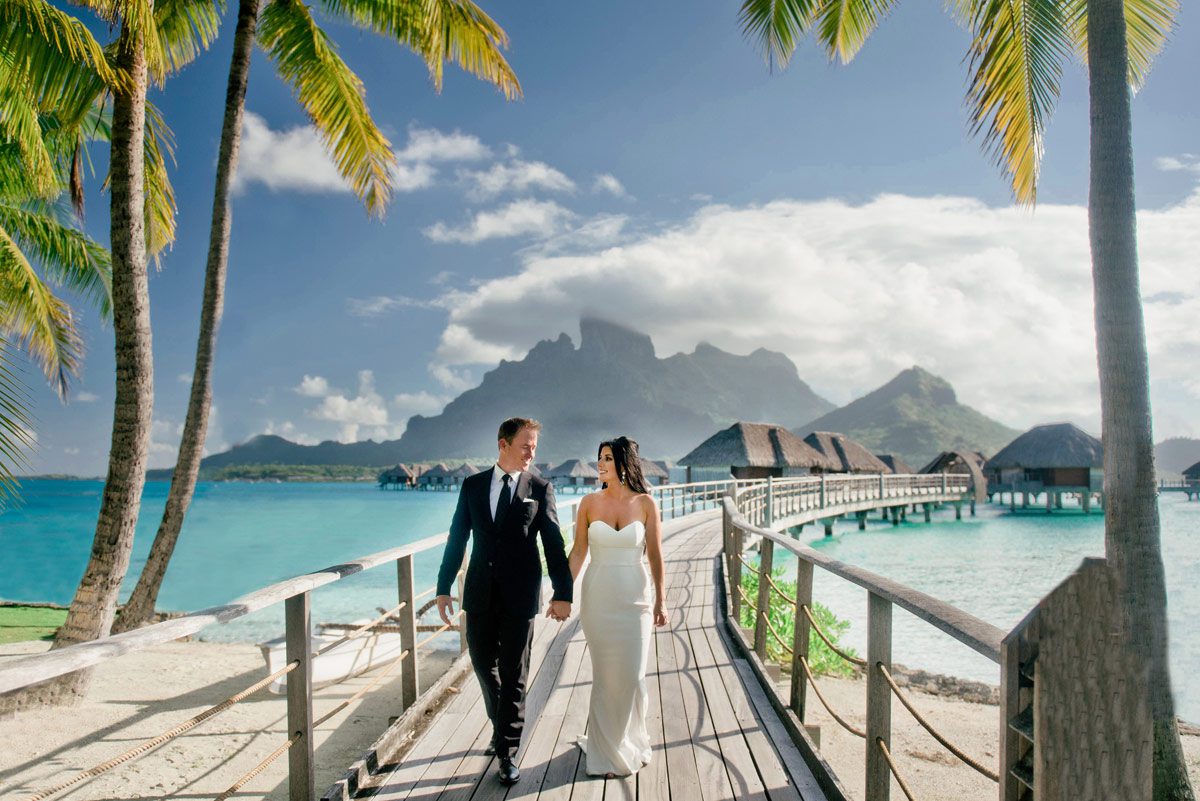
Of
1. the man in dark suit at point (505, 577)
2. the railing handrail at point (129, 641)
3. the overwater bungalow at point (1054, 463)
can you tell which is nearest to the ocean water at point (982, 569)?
the overwater bungalow at point (1054, 463)

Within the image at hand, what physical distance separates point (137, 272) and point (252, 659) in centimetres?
666

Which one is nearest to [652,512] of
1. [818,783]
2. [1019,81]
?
[818,783]

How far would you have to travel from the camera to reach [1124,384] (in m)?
4.91

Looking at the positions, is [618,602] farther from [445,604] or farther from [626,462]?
[445,604]

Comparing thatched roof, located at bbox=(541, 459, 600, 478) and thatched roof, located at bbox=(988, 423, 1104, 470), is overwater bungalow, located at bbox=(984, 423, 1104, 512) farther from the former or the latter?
thatched roof, located at bbox=(541, 459, 600, 478)

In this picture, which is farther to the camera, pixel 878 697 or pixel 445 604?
pixel 445 604

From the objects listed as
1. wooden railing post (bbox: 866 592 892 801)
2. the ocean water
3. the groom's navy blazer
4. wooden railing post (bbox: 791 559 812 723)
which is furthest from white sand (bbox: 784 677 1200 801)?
the groom's navy blazer

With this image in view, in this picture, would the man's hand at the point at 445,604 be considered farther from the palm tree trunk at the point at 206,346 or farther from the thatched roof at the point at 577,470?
the thatched roof at the point at 577,470

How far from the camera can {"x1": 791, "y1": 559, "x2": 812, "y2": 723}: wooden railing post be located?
13.4 feet

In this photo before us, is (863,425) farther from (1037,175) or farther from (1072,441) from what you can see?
(1037,175)

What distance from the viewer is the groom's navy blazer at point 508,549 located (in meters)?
3.57

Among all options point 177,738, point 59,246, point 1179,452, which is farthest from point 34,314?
point 1179,452

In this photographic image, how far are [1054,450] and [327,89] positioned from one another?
5094 cm

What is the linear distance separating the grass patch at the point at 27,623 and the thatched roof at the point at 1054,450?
167ft
